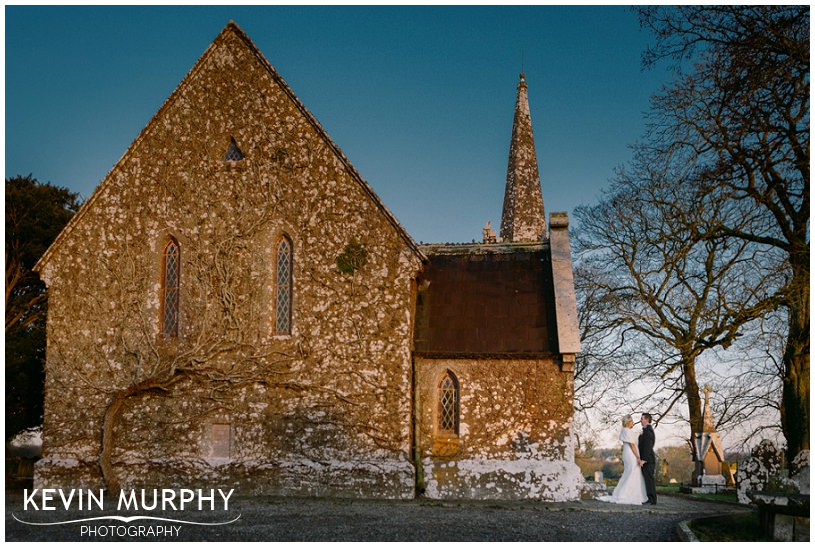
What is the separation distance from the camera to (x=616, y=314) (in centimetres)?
2720

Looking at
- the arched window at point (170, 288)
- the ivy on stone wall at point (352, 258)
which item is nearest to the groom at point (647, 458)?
the ivy on stone wall at point (352, 258)

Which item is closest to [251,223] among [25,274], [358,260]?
[358,260]

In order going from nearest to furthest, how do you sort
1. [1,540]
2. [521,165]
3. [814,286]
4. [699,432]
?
[1,540] < [814,286] < [699,432] < [521,165]

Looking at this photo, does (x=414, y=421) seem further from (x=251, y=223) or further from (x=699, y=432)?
(x=699, y=432)

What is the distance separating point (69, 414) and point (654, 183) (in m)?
17.9

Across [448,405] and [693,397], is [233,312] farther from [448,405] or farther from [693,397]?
[693,397]

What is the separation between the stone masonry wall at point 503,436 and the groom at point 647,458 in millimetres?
1651

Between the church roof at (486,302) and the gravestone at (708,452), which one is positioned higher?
the church roof at (486,302)

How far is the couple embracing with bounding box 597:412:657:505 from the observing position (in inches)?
707

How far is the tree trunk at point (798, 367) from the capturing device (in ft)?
64.4

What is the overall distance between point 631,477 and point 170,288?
11.9 metres

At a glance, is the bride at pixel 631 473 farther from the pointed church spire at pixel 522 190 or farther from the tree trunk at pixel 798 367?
the pointed church spire at pixel 522 190

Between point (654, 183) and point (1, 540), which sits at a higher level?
point (654, 183)

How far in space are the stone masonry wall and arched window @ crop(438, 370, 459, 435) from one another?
0.15 meters
